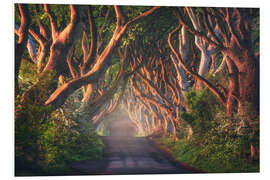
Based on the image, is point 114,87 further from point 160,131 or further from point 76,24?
point 76,24

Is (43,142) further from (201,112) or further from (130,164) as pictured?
(201,112)

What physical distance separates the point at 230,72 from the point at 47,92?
6.71 metres

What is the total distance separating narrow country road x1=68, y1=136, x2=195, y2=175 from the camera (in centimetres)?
1150

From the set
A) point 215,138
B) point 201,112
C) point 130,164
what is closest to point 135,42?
point 201,112

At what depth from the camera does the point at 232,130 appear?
466 inches

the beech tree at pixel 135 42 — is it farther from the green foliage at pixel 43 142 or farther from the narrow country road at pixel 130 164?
the narrow country road at pixel 130 164

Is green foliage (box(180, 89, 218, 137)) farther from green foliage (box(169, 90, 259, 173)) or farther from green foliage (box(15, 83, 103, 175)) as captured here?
green foliage (box(15, 83, 103, 175))

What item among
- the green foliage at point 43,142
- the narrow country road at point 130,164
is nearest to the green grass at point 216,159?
the narrow country road at point 130,164

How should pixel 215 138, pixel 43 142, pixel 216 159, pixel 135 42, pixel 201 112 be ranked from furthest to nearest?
pixel 135 42
pixel 201 112
pixel 215 138
pixel 216 159
pixel 43 142

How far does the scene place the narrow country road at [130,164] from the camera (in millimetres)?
11502

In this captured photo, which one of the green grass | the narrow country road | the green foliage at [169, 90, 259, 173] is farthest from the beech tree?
the narrow country road

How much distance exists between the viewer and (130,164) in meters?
11.9
